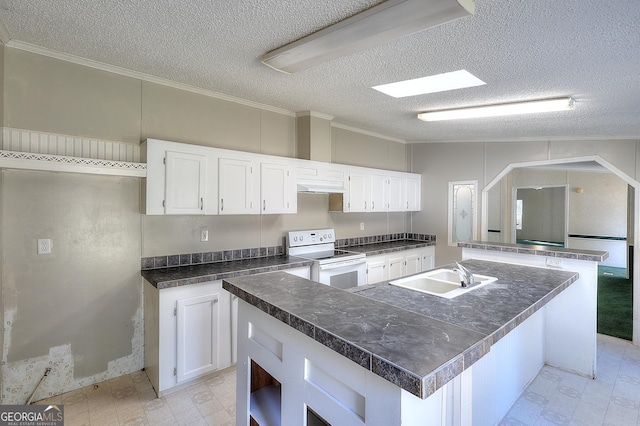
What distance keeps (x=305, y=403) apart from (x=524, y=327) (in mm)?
2154

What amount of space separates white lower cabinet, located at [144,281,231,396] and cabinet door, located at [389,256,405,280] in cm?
251

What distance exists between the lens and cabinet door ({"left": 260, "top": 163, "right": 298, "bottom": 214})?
131 inches

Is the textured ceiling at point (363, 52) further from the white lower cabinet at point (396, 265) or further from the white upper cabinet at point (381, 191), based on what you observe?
the white lower cabinet at point (396, 265)

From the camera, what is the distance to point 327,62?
2.32 metres

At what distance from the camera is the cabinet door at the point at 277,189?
332 centimetres

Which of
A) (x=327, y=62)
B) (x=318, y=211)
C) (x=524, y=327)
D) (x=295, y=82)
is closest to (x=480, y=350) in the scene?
(x=524, y=327)

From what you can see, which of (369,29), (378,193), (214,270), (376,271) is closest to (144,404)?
(214,270)

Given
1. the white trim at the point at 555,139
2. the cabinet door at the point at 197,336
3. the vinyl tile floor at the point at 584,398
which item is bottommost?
the vinyl tile floor at the point at 584,398

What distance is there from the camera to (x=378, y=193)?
4680 millimetres

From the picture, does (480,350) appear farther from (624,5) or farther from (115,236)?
(115,236)

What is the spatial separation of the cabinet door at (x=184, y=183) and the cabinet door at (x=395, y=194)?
294 centimetres

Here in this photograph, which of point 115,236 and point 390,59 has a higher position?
point 390,59

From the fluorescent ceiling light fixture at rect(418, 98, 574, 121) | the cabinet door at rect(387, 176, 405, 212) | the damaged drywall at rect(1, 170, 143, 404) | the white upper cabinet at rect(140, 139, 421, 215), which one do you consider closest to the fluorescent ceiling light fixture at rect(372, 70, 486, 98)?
the fluorescent ceiling light fixture at rect(418, 98, 574, 121)

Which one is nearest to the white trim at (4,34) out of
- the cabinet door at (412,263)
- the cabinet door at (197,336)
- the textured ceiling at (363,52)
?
the textured ceiling at (363,52)
